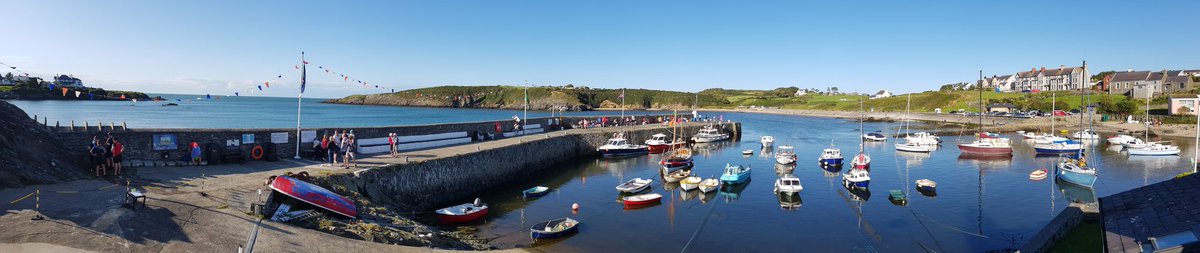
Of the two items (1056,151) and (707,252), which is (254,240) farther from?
(1056,151)

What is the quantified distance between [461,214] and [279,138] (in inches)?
348

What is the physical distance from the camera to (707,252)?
20.1 metres

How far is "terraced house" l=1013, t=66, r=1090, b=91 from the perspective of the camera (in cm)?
12950

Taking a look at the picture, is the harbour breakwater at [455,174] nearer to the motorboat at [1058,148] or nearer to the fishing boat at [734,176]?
the fishing boat at [734,176]

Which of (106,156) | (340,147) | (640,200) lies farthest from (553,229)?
(106,156)

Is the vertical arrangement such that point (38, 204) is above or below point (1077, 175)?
above

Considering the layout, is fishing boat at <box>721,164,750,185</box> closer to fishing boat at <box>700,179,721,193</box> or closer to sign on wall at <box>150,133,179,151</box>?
fishing boat at <box>700,179,721,193</box>

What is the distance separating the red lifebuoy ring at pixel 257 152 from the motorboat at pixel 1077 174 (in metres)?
42.3

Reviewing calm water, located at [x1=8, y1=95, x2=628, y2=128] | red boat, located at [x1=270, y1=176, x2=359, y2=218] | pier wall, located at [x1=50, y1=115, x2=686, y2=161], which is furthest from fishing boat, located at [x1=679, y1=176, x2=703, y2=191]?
calm water, located at [x1=8, y1=95, x2=628, y2=128]

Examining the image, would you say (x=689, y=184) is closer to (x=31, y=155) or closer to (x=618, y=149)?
(x=618, y=149)

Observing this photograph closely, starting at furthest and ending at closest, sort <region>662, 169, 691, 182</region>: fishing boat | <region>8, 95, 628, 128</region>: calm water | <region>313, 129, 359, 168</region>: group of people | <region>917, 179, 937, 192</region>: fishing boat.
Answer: <region>8, 95, 628, 128</region>: calm water → <region>662, 169, 691, 182</region>: fishing boat → <region>917, 179, 937, 192</region>: fishing boat → <region>313, 129, 359, 168</region>: group of people

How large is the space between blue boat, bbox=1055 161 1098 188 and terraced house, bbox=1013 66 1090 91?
369ft

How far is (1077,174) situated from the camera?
3412cm

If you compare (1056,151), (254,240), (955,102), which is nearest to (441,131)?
(254,240)
